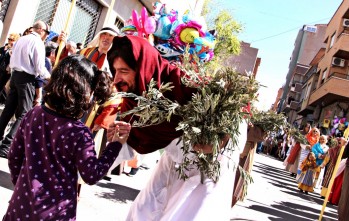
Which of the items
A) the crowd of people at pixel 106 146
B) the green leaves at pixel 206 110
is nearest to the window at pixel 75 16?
the crowd of people at pixel 106 146

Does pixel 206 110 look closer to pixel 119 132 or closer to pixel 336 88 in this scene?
pixel 119 132

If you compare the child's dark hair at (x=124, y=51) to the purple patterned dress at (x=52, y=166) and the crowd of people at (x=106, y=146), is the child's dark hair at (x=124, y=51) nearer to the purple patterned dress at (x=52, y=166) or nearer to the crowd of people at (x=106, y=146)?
the crowd of people at (x=106, y=146)

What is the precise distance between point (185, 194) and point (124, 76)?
89cm

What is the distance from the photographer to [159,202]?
3.18 m

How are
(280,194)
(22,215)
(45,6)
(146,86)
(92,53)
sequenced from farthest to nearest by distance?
(280,194) → (45,6) → (92,53) → (146,86) → (22,215)

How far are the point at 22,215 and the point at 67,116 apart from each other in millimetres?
546

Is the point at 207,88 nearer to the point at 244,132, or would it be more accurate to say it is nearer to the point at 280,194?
the point at 244,132

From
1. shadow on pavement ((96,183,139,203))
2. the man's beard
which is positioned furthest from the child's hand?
shadow on pavement ((96,183,139,203))

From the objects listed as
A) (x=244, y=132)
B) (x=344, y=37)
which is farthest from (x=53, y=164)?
(x=344, y=37)

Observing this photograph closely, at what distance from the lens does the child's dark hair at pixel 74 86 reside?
7.14 ft

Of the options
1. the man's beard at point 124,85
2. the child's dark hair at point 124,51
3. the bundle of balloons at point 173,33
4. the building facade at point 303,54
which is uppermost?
the building facade at point 303,54

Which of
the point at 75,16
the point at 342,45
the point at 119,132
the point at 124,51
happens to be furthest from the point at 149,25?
the point at 342,45

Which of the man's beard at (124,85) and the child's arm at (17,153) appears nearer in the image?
the child's arm at (17,153)

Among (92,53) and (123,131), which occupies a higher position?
(92,53)
